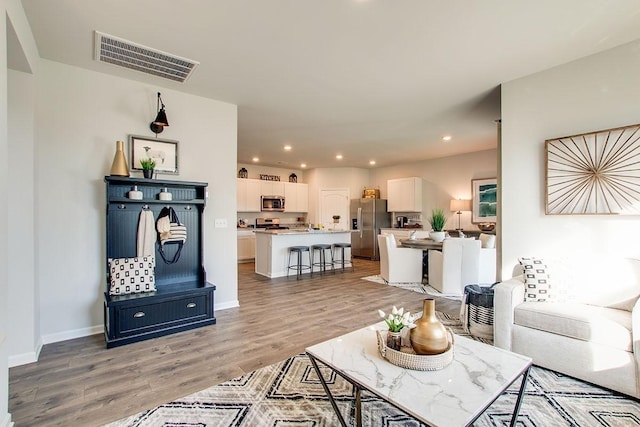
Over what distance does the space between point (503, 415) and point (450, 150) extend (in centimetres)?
615

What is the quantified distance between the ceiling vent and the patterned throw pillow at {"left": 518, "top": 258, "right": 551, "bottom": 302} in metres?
3.67

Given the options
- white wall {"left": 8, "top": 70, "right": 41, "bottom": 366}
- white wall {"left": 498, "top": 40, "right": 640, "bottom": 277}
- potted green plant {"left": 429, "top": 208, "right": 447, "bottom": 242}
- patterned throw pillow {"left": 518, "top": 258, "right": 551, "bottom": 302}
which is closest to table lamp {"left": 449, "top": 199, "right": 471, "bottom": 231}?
potted green plant {"left": 429, "top": 208, "right": 447, "bottom": 242}

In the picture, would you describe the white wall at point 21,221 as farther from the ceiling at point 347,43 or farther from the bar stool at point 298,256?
the bar stool at point 298,256

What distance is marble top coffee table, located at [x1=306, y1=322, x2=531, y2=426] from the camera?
4.25ft

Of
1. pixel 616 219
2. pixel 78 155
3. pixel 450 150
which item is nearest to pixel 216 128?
pixel 78 155

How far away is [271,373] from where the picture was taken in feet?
7.93

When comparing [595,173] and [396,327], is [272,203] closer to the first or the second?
[595,173]

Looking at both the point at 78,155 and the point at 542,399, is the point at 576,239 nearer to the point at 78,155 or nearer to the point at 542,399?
the point at 542,399

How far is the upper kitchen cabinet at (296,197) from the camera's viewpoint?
9273 millimetres

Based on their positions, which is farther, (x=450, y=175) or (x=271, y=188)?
(x=271, y=188)

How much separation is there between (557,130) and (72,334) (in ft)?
17.3

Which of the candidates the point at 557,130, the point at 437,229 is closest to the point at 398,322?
the point at 557,130

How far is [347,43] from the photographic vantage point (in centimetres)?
269

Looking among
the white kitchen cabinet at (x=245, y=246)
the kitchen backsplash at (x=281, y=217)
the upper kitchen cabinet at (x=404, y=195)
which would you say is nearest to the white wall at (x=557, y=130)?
the upper kitchen cabinet at (x=404, y=195)
